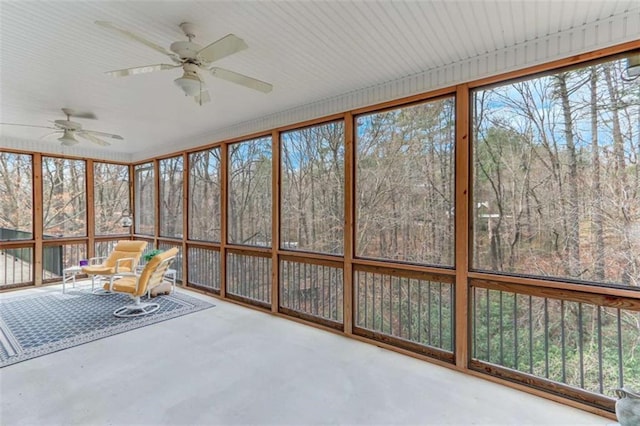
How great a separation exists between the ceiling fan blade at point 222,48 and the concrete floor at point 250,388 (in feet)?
8.50

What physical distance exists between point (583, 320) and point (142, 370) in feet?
13.0

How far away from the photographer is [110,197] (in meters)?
7.25

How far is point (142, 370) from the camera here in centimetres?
295

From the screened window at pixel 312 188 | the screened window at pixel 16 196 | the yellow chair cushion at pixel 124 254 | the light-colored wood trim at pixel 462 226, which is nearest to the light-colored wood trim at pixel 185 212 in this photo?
the yellow chair cushion at pixel 124 254

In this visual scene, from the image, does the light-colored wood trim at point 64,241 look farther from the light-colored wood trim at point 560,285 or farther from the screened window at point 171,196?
the light-colored wood trim at point 560,285

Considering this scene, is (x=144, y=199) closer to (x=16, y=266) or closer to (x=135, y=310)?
(x=16, y=266)

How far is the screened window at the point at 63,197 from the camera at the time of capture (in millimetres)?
6309

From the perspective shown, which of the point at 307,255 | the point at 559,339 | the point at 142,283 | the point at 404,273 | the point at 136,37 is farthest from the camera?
the point at 142,283

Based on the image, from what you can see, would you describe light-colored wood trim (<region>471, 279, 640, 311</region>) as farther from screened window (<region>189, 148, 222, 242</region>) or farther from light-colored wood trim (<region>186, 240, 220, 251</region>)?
screened window (<region>189, 148, 222, 242</region>)

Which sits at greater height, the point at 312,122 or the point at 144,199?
the point at 312,122

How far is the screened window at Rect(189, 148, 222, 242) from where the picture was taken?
5859 millimetres

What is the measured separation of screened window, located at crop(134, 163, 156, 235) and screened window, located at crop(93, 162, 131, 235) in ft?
0.78

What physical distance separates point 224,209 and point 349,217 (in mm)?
2506

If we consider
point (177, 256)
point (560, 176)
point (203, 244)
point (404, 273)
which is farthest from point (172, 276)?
point (560, 176)
